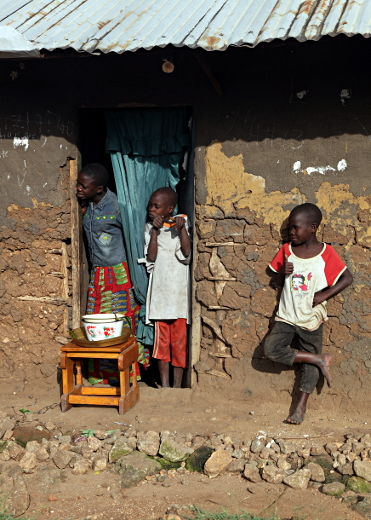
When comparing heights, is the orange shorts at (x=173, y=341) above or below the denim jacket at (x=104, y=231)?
below

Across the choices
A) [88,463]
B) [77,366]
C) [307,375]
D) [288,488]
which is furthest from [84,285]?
[288,488]

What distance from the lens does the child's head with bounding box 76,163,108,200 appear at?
16.2 feet

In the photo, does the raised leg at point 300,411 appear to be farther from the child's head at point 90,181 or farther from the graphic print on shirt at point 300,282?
the child's head at point 90,181

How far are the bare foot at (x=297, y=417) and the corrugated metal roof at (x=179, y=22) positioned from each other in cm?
265

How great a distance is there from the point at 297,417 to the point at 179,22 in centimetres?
305

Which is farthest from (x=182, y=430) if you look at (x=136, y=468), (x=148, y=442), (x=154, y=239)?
(x=154, y=239)

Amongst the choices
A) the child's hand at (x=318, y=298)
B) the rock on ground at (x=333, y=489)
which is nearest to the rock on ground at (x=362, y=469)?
the rock on ground at (x=333, y=489)

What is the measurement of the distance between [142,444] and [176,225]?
179cm

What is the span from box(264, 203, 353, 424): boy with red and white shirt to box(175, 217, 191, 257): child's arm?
77 cm

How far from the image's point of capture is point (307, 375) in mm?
4410

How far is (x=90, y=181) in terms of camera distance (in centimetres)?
494

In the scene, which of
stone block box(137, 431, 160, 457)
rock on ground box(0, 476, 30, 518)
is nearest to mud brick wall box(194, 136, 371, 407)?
stone block box(137, 431, 160, 457)

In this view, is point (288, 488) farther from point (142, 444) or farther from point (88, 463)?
point (88, 463)

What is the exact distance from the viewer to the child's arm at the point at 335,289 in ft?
14.1
